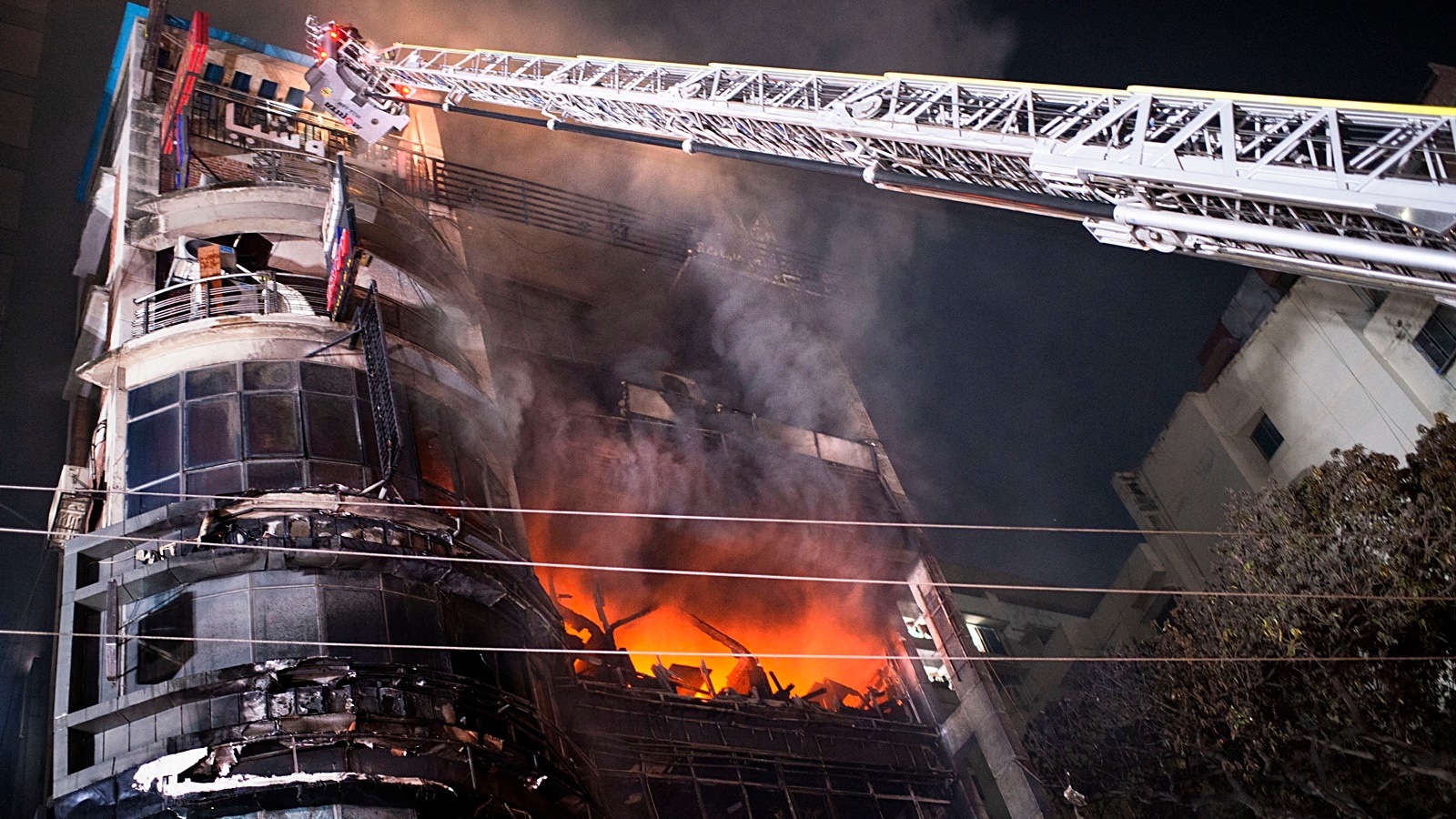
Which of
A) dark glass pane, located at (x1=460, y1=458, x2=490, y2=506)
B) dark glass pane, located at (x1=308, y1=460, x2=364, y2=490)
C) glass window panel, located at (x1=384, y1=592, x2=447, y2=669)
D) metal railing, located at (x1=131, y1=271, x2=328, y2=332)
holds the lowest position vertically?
glass window panel, located at (x1=384, y1=592, x2=447, y2=669)

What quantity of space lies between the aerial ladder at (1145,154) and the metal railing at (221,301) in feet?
26.3

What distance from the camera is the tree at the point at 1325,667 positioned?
1858 centimetres

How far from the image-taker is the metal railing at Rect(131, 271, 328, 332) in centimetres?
2041

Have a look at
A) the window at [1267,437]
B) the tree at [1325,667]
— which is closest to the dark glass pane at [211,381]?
the tree at [1325,667]

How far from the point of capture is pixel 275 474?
18.3 m

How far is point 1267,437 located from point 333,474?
28.0m

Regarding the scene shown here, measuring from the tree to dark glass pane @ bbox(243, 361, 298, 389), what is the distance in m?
18.5

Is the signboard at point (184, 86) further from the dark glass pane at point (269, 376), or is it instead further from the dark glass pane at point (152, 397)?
the dark glass pane at point (269, 376)

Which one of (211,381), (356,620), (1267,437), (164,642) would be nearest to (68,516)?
(211,381)

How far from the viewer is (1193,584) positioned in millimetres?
35312

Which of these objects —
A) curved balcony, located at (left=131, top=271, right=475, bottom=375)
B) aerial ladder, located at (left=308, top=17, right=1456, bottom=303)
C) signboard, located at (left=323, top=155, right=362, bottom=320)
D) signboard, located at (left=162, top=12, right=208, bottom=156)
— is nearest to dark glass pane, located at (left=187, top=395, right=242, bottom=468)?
curved balcony, located at (left=131, top=271, right=475, bottom=375)

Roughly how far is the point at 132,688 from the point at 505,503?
310 inches

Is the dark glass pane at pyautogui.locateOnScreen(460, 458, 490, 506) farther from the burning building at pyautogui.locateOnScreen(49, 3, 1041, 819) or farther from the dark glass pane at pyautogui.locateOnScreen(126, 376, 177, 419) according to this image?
the dark glass pane at pyautogui.locateOnScreen(126, 376, 177, 419)

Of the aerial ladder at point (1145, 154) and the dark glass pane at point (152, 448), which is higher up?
the dark glass pane at point (152, 448)
